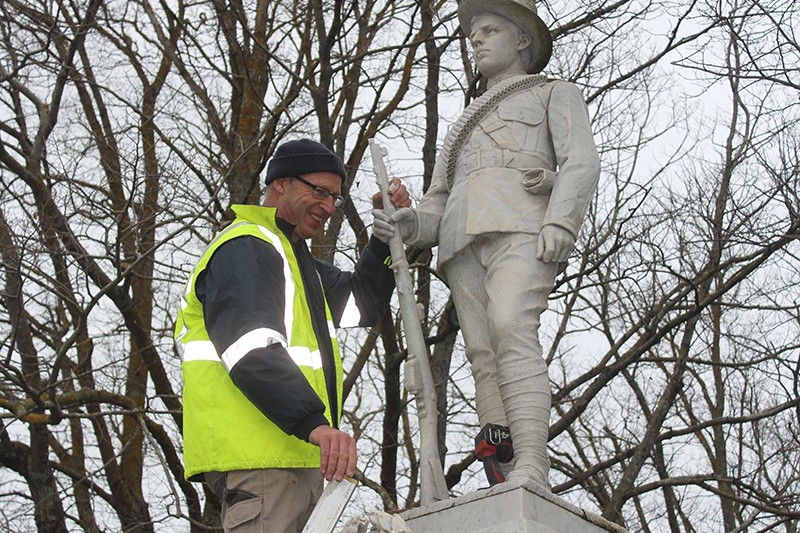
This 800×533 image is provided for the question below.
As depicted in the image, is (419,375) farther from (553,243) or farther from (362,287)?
(553,243)

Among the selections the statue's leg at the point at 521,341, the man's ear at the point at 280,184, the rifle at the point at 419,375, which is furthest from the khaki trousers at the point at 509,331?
the man's ear at the point at 280,184

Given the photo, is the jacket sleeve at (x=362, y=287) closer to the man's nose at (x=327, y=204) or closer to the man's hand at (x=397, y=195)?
the man's hand at (x=397, y=195)

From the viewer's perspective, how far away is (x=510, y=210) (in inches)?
223

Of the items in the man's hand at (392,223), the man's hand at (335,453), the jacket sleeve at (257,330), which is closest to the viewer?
the man's hand at (335,453)

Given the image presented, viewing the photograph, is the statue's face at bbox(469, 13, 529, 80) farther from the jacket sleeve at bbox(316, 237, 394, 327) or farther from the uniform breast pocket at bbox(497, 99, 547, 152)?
the jacket sleeve at bbox(316, 237, 394, 327)

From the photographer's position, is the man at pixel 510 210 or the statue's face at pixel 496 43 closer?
the man at pixel 510 210

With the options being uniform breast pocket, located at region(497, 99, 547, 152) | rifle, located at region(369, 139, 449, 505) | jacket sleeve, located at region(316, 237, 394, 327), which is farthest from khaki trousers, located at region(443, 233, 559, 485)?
uniform breast pocket, located at region(497, 99, 547, 152)

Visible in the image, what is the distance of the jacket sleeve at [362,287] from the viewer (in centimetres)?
584

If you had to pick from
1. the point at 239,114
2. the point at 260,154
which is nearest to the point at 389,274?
the point at 260,154

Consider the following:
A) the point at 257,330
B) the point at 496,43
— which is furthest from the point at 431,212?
the point at 257,330

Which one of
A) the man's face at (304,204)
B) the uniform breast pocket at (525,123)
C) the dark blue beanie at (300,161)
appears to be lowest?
the man's face at (304,204)

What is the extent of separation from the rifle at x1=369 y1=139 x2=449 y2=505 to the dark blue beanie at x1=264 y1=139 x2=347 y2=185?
1.46 feet

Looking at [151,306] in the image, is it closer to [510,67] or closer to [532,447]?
[510,67]

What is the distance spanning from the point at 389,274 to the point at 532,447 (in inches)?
46.9
